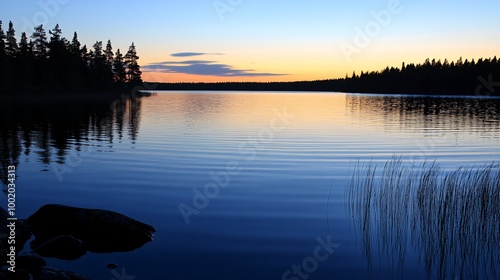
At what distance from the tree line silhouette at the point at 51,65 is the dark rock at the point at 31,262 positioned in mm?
83339

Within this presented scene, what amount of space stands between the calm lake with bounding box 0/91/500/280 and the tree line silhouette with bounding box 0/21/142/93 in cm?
5969

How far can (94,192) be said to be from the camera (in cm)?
1684

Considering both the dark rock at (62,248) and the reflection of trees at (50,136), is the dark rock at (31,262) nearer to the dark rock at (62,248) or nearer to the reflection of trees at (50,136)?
the dark rock at (62,248)

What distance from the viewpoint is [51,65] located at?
348ft

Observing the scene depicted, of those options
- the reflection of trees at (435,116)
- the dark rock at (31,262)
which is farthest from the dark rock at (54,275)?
the reflection of trees at (435,116)

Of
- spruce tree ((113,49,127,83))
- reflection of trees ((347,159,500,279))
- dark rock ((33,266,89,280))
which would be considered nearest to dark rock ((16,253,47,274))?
dark rock ((33,266,89,280))

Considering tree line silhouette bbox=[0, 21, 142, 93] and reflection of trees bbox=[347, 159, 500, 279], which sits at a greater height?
tree line silhouette bbox=[0, 21, 142, 93]

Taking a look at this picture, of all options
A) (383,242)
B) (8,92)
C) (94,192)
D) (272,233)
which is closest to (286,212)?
(272,233)

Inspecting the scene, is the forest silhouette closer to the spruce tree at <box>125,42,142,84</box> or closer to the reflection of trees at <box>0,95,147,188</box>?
the spruce tree at <box>125,42,142,84</box>

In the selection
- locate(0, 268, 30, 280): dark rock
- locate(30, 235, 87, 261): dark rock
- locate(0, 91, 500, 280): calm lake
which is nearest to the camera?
locate(0, 268, 30, 280): dark rock

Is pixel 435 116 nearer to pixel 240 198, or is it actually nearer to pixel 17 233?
pixel 240 198

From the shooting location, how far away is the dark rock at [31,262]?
8941 millimetres

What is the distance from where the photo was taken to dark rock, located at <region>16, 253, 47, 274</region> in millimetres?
8941

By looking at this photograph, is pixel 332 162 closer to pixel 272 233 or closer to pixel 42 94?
pixel 272 233
